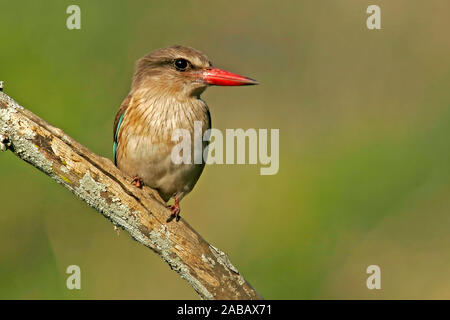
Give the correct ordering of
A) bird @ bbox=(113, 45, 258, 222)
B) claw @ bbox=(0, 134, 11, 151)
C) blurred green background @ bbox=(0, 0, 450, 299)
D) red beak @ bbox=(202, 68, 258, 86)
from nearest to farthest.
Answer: claw @ bbox=(0, 134, 11, 151), bird @ bbox=(113, 45, 258, 222), red beak @ bbox=(202, 68, 258, 86), blurred green background @ bbox=(0, 0, 450, 299)

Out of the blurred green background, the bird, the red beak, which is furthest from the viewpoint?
the blurred green background

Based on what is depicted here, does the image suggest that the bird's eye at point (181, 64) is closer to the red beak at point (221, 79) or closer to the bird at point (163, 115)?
the bird at point (163, 115)

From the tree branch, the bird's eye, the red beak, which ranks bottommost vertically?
the tree branch

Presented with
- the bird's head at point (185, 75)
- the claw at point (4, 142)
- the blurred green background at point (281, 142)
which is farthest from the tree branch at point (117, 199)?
the blurred green background at point (281, 142)

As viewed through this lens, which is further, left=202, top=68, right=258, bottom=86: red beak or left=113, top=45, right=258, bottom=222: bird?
left=202, top=68, right=258, bottom=86: red beak

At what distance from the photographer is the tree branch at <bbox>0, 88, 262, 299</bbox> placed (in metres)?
3.32

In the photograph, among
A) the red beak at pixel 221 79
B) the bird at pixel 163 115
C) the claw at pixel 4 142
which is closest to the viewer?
the claw at pixel 4 142

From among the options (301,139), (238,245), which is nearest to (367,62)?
(301,139)

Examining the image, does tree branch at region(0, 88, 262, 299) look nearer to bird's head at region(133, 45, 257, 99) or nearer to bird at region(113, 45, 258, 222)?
bird at region(113, 45, 258, 222)

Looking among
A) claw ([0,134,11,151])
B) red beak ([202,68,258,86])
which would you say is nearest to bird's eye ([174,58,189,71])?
red beak ([202,68,258,86])

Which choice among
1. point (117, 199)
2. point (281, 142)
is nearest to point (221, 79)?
point (117, 199)

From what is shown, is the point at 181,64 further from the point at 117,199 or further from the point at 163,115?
the point at 117,199

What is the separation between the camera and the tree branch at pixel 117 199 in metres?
3.32
